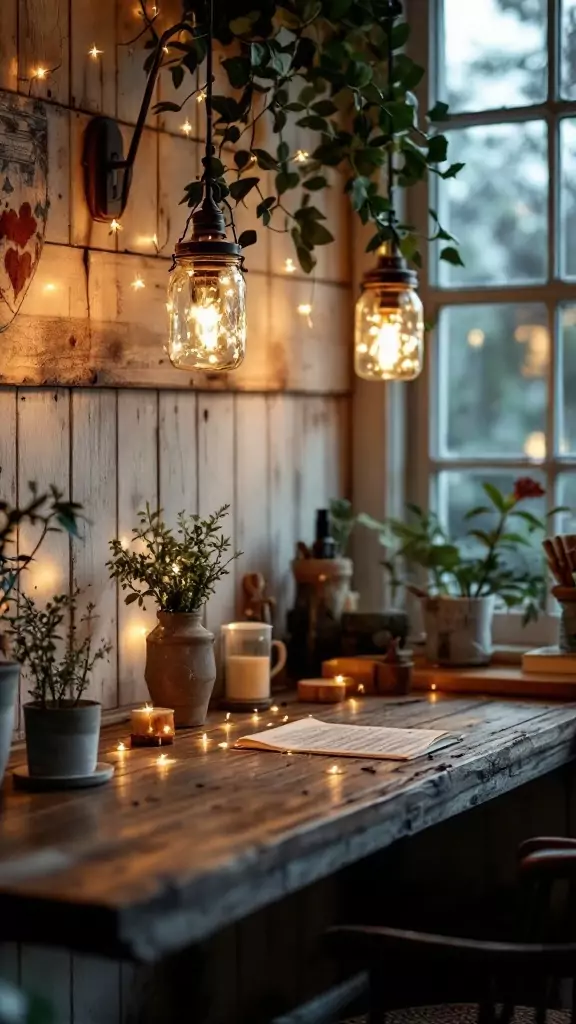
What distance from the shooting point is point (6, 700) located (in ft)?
7.61

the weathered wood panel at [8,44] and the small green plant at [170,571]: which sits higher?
the weathered wood panel at [8,44]

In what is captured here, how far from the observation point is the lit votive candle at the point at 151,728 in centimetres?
278

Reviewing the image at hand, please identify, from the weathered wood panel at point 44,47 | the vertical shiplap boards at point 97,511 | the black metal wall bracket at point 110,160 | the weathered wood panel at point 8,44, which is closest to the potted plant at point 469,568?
the vertical shiplap boards at point 97,511

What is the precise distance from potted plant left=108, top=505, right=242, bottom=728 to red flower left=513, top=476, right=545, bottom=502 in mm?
908

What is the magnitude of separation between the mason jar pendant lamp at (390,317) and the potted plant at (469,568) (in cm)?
40

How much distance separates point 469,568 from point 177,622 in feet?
3.10

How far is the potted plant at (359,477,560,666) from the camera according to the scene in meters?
3.56

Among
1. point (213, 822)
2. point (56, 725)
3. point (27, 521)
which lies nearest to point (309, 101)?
point (27, 521)

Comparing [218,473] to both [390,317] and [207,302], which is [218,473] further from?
[207,302]

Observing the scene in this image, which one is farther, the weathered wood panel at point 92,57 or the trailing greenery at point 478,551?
the trailing greenery at point 478,551

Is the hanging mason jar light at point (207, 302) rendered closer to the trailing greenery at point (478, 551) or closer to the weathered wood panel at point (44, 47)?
the weathered wood panel at point (44, 47)

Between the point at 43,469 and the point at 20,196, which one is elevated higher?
the point at 20,196

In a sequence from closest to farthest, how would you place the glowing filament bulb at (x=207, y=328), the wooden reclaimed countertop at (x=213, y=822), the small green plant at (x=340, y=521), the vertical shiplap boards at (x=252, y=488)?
the wooden reclaimed countertop at (x=213, y=822), the glowing filament bulb at (x=207, y=328), the vertical shiplap boards at (x=252, y=488), the small green plant at (x=340, y=521)

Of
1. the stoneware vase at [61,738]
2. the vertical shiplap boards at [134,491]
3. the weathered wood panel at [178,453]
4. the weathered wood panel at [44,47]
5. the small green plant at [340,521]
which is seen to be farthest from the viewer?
the small green plant at [340,521]
